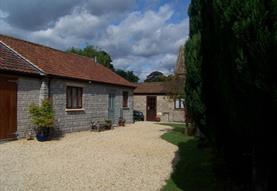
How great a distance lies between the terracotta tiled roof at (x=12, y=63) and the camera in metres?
15.3

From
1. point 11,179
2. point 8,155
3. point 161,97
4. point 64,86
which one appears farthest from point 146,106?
point 11,179

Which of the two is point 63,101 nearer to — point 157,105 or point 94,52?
point 157,105

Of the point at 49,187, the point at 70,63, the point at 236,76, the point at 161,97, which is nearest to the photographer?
the point at 236,76

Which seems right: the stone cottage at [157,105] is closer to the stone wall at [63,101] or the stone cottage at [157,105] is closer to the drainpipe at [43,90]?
the stone wall at [63,101]

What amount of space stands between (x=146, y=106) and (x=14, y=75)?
74.4ft

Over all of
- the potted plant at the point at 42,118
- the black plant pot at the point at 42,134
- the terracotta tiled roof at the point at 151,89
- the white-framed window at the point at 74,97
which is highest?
the terracotta tiled roof at the point at 151,89

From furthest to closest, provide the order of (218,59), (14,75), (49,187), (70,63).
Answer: (70,63), (14,75), (49,187), (218,59)

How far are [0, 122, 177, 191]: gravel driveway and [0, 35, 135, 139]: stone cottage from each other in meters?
1.57

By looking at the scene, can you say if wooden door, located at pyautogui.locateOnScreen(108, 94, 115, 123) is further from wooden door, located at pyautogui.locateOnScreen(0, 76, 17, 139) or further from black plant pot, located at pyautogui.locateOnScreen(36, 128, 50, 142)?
wooden door, located at pyautogui.locateOnScreen(0, 76, 17, 139)

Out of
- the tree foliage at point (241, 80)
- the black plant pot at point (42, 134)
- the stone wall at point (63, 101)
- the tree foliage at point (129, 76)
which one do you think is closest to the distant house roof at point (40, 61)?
the stone wall at point (63, 101)

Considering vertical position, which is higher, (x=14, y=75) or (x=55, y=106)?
(x=14, y=75)

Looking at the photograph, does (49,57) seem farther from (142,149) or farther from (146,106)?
(146,106)

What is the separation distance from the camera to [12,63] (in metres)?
16.0

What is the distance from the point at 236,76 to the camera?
4840 millimetres
